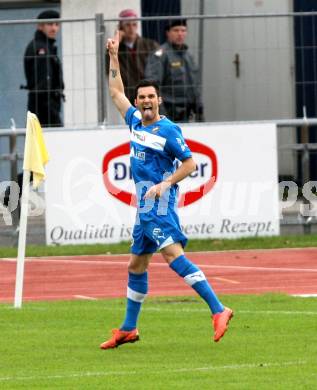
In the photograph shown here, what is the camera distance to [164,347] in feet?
38.0

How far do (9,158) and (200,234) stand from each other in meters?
3.02

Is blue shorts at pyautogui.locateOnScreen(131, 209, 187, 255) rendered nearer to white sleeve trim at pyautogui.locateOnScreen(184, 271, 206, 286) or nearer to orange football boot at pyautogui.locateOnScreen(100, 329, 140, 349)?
white sleeve trim at pyautogui.locateOnScreen(184, 271, 206, 286)

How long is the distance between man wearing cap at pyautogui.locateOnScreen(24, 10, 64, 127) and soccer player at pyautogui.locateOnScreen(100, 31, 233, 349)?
9333mm

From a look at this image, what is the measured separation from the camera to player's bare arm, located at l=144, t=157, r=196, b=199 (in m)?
11.4

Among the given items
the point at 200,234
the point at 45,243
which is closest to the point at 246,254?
the point at 200,234

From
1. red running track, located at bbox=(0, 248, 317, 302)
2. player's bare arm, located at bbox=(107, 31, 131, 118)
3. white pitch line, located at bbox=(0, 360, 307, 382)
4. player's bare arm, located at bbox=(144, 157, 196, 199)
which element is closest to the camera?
white pitch line, located at bbox=(0, 360, 307, 382)

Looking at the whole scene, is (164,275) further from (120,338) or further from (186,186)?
(120,338)

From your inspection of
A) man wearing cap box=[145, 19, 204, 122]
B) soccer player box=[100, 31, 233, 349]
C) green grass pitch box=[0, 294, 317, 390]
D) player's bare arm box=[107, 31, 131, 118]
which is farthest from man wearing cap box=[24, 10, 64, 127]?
soccer player box=[100, 31, 233, 349]

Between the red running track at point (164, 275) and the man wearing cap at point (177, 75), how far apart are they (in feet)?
8.22

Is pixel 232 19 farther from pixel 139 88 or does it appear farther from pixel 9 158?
pixel 139 88

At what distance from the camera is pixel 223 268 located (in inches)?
729

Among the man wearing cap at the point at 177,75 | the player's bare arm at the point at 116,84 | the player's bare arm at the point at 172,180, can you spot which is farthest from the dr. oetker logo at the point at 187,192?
the player's bare arm at the point at 172,180

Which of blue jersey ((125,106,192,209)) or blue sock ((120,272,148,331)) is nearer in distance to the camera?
blue jersey ((125,106,192,209))

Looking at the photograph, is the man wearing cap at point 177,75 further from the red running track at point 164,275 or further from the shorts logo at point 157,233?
the shorts logo at point 157,233
